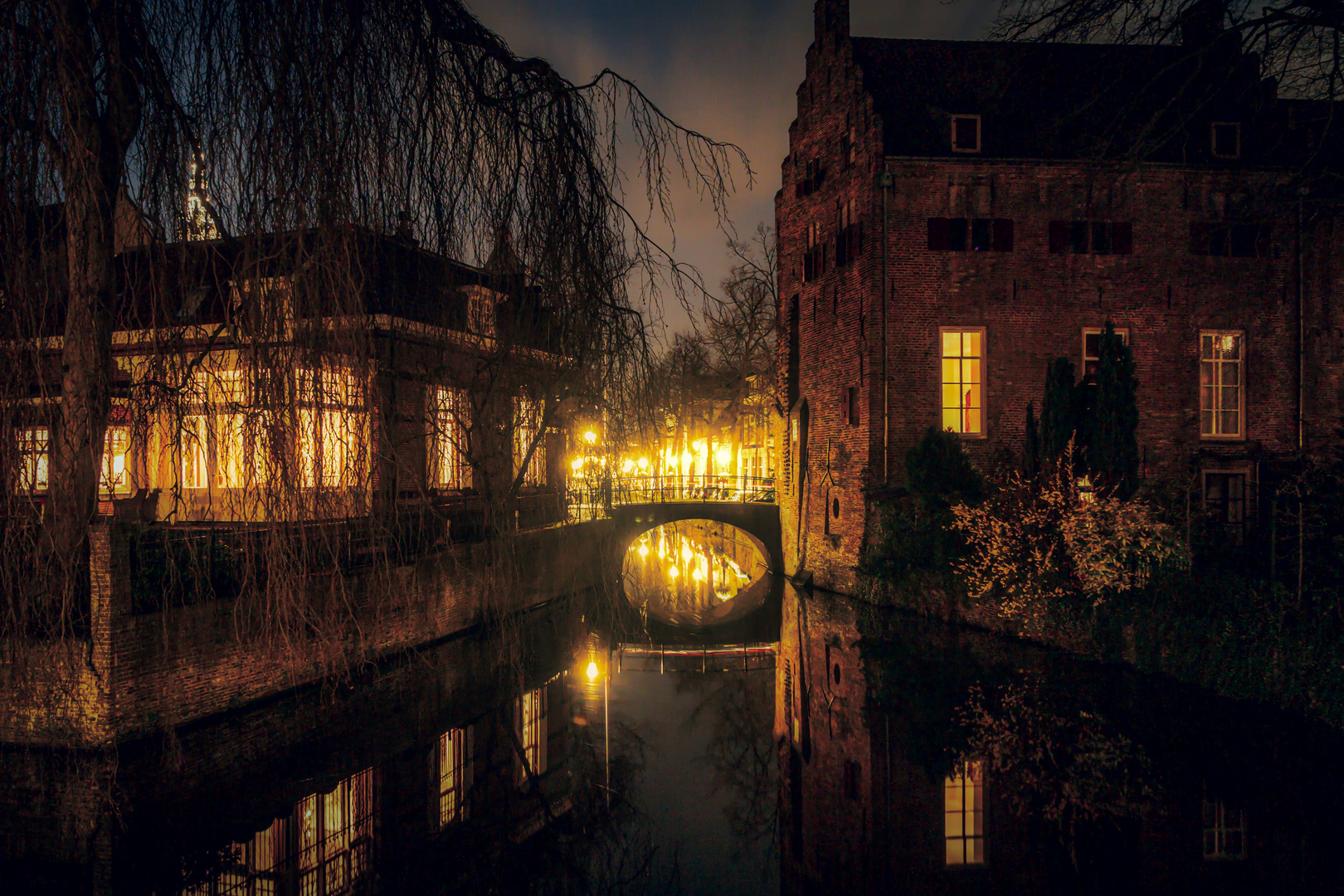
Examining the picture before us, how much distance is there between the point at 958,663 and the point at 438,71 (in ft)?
32.2

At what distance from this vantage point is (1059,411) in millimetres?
12281

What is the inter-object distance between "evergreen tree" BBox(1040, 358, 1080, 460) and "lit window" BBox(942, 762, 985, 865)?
22.4ft

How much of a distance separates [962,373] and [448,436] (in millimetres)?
13315

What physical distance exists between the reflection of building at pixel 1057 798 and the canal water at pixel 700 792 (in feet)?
0.08

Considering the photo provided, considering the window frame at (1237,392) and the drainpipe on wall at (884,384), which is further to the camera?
the window frame at (1237,392)

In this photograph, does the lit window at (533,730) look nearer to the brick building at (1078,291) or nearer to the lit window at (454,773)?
the lit window at (454,773)

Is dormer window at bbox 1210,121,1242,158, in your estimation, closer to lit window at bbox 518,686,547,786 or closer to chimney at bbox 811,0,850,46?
chimney at bbox 811,0,850,46

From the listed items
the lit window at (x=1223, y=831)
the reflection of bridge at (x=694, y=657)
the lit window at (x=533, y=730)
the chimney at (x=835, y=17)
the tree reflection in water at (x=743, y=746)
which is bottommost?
the reflection of bridge at (x=694, y=657)

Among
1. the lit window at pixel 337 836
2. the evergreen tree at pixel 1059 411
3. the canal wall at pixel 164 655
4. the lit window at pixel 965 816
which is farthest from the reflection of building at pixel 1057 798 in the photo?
the evergreen tree at pixel 1059 411

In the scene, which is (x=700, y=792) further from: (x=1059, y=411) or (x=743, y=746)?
(x=1059, y=411)

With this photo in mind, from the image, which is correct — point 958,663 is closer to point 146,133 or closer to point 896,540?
point 896,540

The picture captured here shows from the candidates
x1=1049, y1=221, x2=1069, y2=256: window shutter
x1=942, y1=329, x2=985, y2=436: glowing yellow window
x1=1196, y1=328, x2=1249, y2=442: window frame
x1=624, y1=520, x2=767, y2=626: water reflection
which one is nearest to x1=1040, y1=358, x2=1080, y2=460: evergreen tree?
x1=942, y1=329, x2=985, y2=436: glowing yellow window

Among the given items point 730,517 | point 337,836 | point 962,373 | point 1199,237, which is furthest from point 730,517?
point 337,836

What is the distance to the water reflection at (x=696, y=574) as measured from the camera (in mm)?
18156
